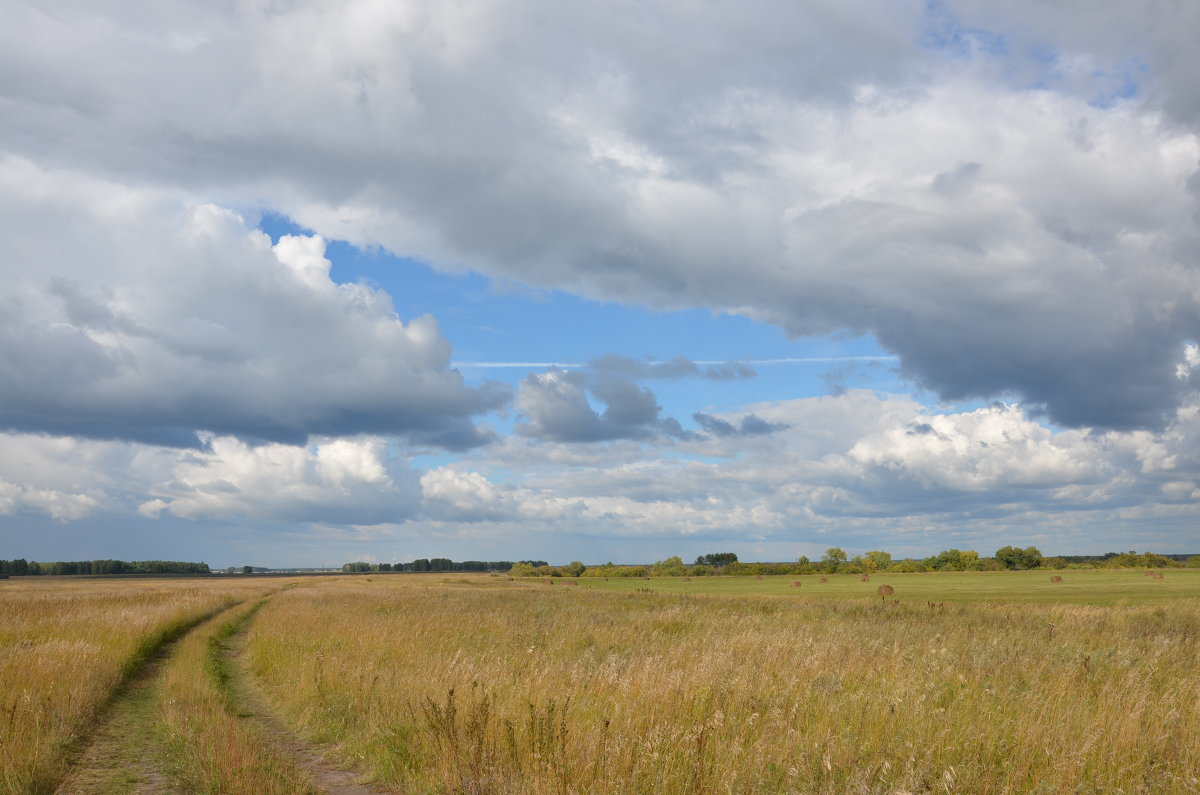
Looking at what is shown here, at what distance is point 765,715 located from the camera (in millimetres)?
9070

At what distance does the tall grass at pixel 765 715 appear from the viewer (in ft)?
23.6

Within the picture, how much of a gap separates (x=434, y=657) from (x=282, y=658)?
5853 mm

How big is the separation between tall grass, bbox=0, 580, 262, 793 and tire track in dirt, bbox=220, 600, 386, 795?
2.39 m

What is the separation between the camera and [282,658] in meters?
18.3

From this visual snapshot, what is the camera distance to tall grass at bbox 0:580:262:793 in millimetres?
9172

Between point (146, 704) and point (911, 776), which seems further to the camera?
point (146, 704)

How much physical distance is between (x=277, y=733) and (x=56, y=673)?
229 inches

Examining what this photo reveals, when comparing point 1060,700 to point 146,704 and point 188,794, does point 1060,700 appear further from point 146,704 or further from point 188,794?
point 146,704

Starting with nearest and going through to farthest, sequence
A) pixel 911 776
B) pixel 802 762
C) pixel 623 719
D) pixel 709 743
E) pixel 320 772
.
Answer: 1. pixel 911 776
2. pixel 802 762
3. pixel 709 743
4. pixel 623 719
5. pixel 320 772

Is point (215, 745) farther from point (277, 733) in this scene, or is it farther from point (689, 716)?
point (689, 716)

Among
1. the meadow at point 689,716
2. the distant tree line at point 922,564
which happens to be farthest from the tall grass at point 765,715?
the distant tree line at point 922,564

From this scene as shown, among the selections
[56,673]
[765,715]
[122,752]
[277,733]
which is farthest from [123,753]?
[765,715]

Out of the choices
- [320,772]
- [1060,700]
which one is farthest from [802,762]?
[320,772]

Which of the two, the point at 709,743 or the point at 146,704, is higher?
the point at 709,743
